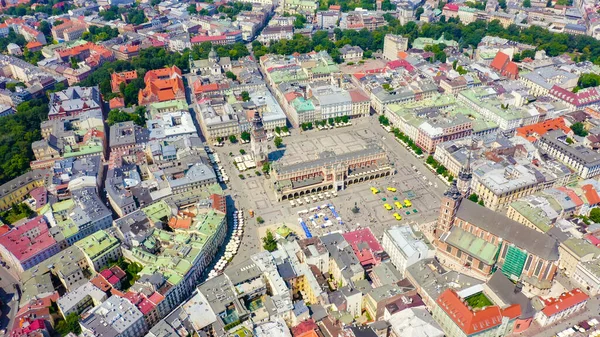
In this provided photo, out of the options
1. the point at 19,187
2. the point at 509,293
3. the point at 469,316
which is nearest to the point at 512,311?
the point at 509,293

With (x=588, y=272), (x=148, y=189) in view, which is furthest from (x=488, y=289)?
(x=148, y=189)

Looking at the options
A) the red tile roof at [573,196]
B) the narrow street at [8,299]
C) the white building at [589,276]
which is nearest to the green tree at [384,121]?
the red tile roof at [573,196]

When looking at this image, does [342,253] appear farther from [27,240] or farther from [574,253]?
[27,240]

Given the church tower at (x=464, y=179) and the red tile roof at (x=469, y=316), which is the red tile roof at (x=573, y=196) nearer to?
the church tower at (x=464, y=179)

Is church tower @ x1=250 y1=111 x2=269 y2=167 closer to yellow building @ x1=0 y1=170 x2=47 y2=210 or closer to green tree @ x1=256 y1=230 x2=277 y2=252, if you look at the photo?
green tree @ x1=256 y1=230 x2=277 y2=252

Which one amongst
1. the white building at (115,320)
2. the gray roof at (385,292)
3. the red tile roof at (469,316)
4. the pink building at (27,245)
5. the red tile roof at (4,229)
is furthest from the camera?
the red tile roof at (4,229)

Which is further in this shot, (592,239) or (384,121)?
(384,121)

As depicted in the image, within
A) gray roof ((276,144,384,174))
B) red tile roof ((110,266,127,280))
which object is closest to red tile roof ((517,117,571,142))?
gray roof ((276,144,384,174))
